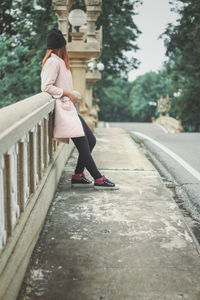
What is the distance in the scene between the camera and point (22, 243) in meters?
2.65

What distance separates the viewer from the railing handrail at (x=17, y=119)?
208 centimetres

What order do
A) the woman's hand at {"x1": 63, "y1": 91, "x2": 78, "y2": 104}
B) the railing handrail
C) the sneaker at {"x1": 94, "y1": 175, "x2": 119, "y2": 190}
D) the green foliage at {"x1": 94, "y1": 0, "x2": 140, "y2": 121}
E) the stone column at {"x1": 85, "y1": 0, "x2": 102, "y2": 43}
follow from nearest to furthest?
the railing handrail, the woman's hand at {"x1": 63, "y1": 91, "x2": 78, "y2": 104}, the sneaker at {"x1": 94, "y1": 175, "x2": 119, "y2": 190}, the stone column at {"x1": 85, "y1": 0, "x2": 102, "y2": 43}, the green foliage at {"x1": 94, "y1": 0, "x2": 140, "y2": 121}

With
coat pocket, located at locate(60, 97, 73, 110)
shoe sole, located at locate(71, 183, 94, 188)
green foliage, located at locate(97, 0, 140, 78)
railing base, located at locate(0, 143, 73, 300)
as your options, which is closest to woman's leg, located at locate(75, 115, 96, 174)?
shoe sole, located at locate(71, 183, 94, 188)

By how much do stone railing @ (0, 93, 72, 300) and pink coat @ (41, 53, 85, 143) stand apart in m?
0.43

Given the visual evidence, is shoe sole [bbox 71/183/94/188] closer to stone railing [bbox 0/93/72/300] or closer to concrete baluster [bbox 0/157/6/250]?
stone railing [bbox 0/93/72/300]

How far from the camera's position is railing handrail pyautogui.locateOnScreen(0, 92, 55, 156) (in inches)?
81.8

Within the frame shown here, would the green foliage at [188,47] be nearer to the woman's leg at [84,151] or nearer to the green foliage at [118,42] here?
the green foliage at [118,42]

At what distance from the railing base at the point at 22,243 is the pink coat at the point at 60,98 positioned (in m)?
0.67

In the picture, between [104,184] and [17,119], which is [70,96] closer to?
[104,184]

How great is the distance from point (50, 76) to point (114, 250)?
207 cm

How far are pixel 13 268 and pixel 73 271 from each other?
1.92 feet

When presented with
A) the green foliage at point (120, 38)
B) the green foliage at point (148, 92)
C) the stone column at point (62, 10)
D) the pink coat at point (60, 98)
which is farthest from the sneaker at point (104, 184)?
the green foliage at point (148, 92)

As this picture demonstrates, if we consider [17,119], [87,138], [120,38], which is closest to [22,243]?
[17,119]

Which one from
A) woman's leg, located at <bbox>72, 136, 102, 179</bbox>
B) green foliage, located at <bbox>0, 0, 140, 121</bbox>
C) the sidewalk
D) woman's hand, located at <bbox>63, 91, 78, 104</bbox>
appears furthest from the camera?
green foliage, located at <bbox>0, 0, 140, 121</bbox>
